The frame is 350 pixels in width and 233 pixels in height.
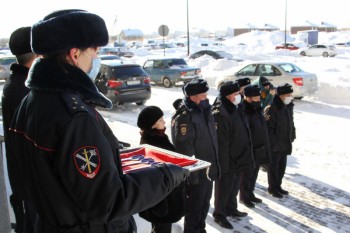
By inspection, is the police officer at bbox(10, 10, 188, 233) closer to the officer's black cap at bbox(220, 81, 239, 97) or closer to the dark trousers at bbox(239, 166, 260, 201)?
the officer's black cap at bbox(220, 81, 239, 97)

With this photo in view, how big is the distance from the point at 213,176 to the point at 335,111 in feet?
29.1

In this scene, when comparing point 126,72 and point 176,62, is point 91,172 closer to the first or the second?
point 126,72

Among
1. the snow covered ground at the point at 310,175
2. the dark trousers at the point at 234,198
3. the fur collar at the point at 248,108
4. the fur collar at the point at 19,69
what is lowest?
the snow covered ground at the point at 310,175

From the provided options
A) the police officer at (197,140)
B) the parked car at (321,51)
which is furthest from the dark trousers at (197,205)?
the parked car at (321,51)

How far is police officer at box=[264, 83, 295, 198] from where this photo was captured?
5.85 m

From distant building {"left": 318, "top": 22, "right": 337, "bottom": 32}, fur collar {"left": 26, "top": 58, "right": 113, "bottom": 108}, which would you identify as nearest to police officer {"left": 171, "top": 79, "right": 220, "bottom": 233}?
fur collar {"left": 26, "top": 58, "right": 113, "bottom": 108}

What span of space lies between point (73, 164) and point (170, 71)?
1670 cm

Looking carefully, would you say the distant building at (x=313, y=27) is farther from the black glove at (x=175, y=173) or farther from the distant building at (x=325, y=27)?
the black glove at (x=175, y=173)

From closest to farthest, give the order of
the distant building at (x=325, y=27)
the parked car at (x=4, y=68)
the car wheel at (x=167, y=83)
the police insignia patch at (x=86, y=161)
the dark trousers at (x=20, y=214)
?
the police insignia patch at (x=86, y=161)
the dark trousers at (x=20, y=214)
the car wheel at (x=167, y=83)
the parked car at (x=4, y=68)
the distant building at (x=325, y=27)

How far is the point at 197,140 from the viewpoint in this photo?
434cm

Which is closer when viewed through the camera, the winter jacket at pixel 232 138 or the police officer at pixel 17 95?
the police officer at pixel 17 95

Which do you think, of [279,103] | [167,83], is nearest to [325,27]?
[167,83]

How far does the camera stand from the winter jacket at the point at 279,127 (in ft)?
19.2

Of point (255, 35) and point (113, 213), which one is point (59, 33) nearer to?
point (113, 213)
